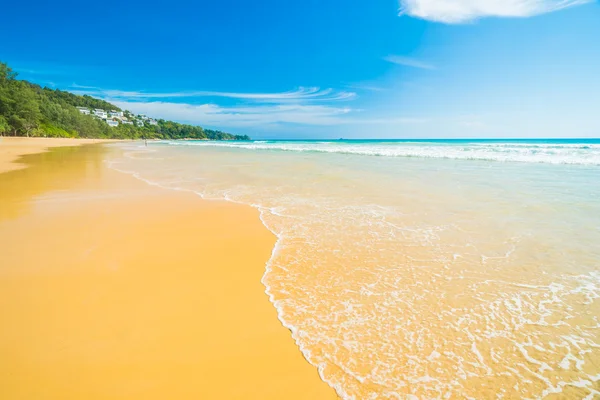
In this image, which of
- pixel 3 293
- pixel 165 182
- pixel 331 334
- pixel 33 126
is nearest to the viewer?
pixel 331 334

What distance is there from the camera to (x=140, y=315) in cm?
268

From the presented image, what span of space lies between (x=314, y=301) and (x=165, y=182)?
9.11 metres

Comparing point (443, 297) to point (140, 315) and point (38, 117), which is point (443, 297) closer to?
point (140, 315)

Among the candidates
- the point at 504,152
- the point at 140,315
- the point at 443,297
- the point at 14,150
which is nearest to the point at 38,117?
the point at 14,150

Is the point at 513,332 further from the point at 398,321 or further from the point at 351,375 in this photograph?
the point at 351,375

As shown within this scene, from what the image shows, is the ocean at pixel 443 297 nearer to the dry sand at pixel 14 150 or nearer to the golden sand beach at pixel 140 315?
the golden sand beach at pixel 140 315

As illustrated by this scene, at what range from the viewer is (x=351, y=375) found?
204 cm

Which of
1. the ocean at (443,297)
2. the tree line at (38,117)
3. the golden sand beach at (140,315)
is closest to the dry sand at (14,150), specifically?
the tree line at (38,117)

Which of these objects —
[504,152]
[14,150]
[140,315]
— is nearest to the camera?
[140,315]

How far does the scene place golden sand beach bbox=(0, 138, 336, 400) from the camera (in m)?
1.98

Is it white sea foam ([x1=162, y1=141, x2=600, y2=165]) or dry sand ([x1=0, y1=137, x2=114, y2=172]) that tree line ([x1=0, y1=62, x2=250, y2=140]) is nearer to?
dry sand ([x1=0, y1=137, x2=114, y2=172])

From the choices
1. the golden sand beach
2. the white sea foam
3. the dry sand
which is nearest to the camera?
A: the golden sand beach

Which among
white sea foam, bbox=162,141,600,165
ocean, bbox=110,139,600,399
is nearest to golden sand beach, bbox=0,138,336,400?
ocean, bbox=110,139,600,399

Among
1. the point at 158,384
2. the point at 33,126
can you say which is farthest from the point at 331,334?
the point at 33,126
